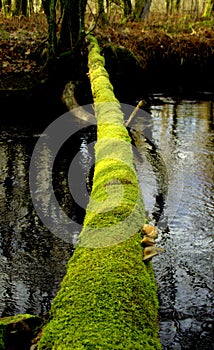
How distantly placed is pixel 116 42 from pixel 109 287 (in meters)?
15.7

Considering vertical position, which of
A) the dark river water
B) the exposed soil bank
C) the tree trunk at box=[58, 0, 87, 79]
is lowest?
the dark river water

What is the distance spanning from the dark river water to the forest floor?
134 inches

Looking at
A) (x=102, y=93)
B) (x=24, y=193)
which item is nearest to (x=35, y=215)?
(x=24, y=193)

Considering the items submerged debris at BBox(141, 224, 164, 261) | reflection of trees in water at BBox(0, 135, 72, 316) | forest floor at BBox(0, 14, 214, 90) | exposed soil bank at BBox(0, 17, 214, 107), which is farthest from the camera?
forest floor at BBox(0, 14, 214, 90)

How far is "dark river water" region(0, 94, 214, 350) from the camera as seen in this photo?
15.7ft

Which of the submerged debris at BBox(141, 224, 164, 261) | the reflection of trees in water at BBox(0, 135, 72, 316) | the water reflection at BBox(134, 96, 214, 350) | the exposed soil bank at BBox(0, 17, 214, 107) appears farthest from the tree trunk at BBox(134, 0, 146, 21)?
the submerged debris at BBox(141, 224, 164, 261)

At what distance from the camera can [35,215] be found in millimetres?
7043

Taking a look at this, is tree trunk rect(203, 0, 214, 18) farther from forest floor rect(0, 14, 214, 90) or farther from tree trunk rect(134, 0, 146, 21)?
tree trunk rect(134, 0, 146, 21)

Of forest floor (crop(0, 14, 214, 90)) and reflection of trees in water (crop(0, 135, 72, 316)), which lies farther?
forest floor (crop(0, 14, 214, 90))

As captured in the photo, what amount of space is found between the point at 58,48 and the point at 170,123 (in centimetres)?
489

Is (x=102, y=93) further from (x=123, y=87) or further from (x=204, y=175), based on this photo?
(x=123, y=87)

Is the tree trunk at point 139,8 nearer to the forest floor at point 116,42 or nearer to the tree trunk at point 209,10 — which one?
the forest floor at point 116,42

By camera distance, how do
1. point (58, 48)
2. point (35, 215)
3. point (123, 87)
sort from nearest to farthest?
point (35, 215) → point (58, 48) → point (123, 87)

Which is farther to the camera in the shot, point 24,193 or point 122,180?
point 24,193
